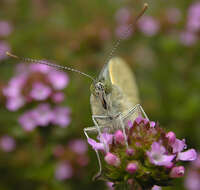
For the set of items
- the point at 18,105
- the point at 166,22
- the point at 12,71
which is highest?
the point at 166,22

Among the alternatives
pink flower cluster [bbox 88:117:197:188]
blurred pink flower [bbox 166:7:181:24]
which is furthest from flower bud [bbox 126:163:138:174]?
blurred pink flower [bbox 166:7:181:24]

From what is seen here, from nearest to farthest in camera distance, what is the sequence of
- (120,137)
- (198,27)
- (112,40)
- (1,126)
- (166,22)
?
(120,137), (1,126), (198,27), (166,22), (112,40)

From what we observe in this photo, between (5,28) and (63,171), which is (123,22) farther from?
(63,171)

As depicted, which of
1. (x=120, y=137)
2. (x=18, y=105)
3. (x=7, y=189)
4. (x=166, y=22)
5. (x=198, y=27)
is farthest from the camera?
(x=166, y=22)

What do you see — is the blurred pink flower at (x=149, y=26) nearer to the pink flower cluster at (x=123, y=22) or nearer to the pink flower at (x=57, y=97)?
the pink flower cluster at (x=123, y=22)

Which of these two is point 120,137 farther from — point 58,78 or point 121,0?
point 121,0

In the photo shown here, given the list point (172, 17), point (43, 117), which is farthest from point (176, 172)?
point (172, 17)

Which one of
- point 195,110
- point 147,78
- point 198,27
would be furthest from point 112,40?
point 195,110

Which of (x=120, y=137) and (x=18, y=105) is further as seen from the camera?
(x=18, y=105)

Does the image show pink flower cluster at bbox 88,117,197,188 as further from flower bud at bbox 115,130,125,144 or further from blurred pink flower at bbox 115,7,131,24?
blurred pink flower at bbox 115,7,131,24
